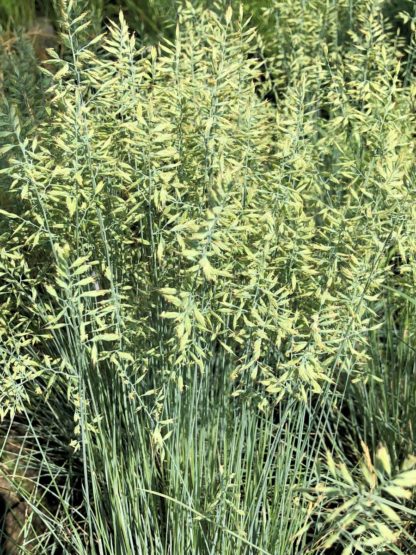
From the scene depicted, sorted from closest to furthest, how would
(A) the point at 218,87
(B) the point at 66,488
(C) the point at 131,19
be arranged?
(A) the point at 218,87 < (B) the point at 66,488 < (C) the point at 131,19

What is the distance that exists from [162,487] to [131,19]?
2934mm

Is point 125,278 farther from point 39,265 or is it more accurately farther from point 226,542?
point 226,542

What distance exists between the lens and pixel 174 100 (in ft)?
6.30

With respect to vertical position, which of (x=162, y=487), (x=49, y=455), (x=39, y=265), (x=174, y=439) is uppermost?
(x=39, y=265)

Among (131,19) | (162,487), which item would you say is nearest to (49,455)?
(162,487)

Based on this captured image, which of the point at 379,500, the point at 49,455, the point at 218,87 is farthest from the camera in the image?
the point at 49,455

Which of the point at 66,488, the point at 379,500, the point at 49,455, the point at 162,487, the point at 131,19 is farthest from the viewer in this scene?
the point at 131,19

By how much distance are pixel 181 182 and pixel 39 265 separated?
23.2 inches

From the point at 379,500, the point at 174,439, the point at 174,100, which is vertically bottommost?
the point at 174,439

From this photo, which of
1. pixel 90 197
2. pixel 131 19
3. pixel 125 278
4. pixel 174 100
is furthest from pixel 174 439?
pixel 131 19

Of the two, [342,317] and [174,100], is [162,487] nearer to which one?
[342,317]

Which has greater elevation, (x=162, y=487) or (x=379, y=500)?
(x=379, y=500)

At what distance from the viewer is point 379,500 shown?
110 cm

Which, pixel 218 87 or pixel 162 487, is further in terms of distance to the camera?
pixel 162 487
